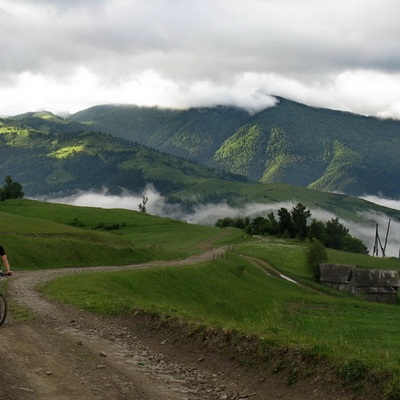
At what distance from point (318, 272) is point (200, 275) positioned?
58.1 metres

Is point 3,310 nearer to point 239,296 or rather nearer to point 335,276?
point 239,296

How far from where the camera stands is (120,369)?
53.5ft

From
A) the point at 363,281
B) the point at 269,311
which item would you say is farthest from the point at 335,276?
the point at 269,311

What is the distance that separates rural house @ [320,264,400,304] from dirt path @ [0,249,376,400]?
324 feet

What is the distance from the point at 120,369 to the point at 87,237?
7731 cm

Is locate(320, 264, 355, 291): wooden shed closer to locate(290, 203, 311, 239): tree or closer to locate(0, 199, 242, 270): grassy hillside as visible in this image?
locate(0, 199, 242, 270): grassy hillside

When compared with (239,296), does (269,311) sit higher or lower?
lower

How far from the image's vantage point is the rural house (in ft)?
379

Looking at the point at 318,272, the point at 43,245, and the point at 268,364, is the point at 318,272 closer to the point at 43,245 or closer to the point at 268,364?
the point at 43,245

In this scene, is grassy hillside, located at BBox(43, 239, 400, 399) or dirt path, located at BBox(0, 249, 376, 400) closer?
dirt path, located at BBox(0, 249, 376, 400)

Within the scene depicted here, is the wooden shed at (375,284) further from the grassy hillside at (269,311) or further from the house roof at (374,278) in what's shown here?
the grassy hillside at (269,311)

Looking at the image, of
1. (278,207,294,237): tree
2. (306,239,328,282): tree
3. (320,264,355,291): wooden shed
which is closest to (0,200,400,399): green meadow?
(306,239,328,282): tree

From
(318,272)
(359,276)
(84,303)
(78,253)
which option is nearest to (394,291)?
(359,276)

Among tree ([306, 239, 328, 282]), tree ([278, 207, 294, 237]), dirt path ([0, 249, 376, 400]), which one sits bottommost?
tree ([306, 239, 328, 282])
